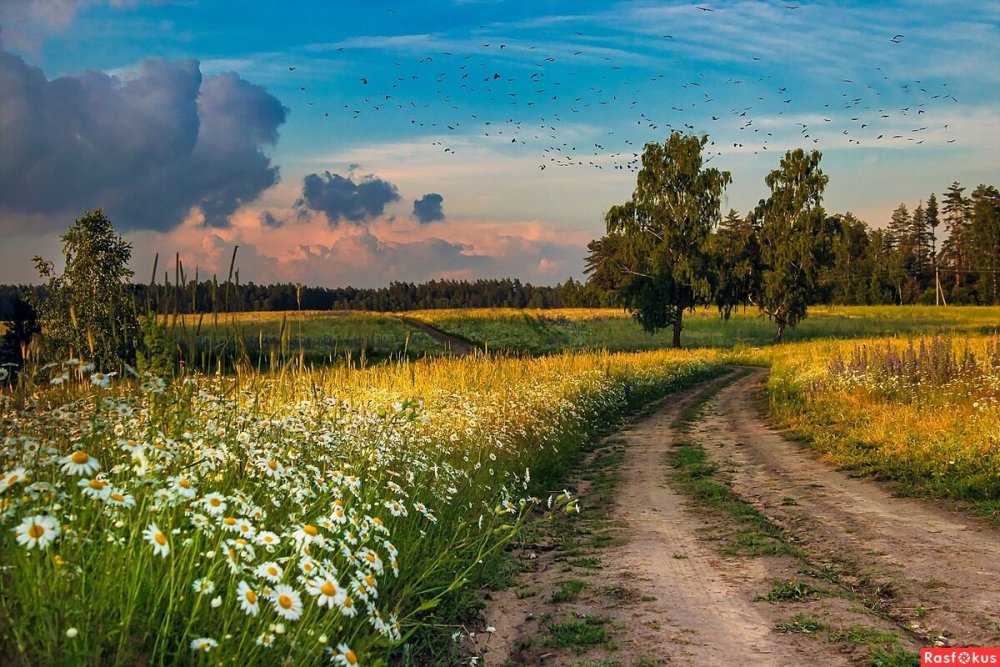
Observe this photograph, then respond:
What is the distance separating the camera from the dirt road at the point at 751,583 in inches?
188

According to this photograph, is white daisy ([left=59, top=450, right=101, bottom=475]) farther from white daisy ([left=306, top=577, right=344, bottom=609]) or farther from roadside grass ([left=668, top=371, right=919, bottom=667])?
roadside grass ([left=668, top=371, right=919, bottom=667])

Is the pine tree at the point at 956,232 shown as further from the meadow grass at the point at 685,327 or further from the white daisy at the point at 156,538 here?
A: the white daisy at the point at 156,538

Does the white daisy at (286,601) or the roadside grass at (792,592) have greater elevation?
the white daisy at (286,601)

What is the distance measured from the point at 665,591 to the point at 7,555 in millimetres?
4426

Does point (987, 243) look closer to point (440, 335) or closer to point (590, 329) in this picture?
point (590, 329)

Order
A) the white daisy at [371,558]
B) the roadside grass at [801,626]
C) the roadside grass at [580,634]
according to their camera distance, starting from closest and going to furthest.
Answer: the white daisy at [371,558] → the roadside grass at [580,634] → the roadside grass at [801,626]

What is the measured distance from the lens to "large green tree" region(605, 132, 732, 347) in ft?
150

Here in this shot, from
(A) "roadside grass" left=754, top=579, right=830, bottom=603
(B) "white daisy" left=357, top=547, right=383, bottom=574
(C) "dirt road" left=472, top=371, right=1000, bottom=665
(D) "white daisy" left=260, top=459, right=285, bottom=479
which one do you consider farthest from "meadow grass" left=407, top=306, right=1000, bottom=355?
(B) "white daisy" left=357, top=547, right=383, bottom=574

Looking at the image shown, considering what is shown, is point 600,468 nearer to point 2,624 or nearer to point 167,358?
point 167,358

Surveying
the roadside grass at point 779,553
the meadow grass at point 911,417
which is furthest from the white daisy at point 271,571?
the meadow grass at point 911,417

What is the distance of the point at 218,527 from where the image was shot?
3.59 metres

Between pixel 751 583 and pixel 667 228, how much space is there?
41.7m

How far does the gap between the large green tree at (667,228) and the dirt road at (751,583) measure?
36490 mm

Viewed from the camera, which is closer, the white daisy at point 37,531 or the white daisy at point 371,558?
the white daisy at point 37,531
